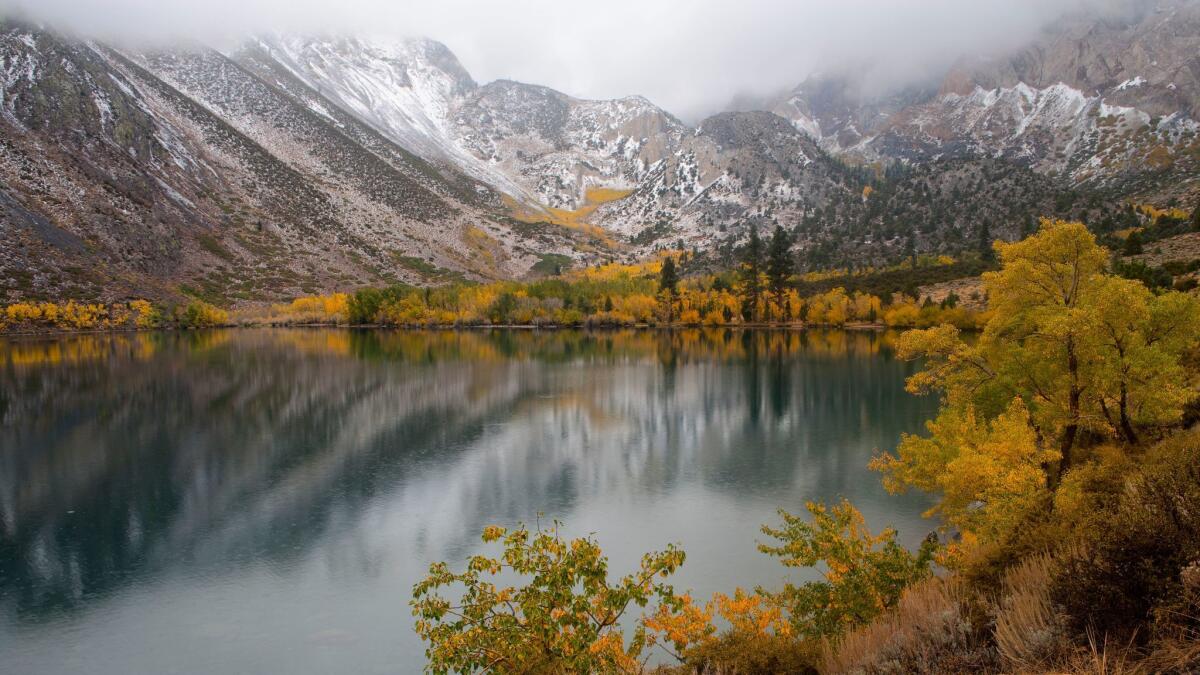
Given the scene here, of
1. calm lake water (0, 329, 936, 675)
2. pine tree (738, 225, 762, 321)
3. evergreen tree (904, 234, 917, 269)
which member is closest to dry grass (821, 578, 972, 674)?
calm lake water (0, 329, 936, 675)

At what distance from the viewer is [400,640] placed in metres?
17.2

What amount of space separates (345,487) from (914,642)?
2885cm

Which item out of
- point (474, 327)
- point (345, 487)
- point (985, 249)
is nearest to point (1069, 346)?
point (345, 487)

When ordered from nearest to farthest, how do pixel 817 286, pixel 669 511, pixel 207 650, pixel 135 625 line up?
1. pixel 207 650
2. pixel 135 625
3. pixel 669 511
4. pixel 817 286

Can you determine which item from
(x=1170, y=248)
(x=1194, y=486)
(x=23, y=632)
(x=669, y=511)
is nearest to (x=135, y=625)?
(x=23, y=632)

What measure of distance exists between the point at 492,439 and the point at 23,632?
84.4ft

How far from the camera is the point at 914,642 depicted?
7387 mm

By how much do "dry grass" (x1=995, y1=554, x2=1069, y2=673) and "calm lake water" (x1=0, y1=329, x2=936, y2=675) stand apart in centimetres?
1342

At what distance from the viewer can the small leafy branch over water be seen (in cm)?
609

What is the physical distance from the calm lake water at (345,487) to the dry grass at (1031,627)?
13.4 m

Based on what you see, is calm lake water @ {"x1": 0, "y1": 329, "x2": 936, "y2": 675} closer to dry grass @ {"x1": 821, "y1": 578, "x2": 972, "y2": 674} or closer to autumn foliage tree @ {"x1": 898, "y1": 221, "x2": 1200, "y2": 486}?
autumn foliage tree @ {"x1": 898, "y1": 221, "x2": 1200, "y2": 486}

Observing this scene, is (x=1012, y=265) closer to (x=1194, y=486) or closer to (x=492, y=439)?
(x=1194, y=486)

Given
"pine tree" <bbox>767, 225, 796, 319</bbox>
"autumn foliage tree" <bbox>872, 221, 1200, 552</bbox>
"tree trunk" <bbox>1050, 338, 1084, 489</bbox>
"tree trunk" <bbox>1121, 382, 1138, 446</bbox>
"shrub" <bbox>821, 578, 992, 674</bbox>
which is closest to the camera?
"shrub" <bbox>821, 578, 992, 674</bbox>

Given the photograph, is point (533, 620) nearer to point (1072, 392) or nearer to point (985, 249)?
point (1072, 392)
